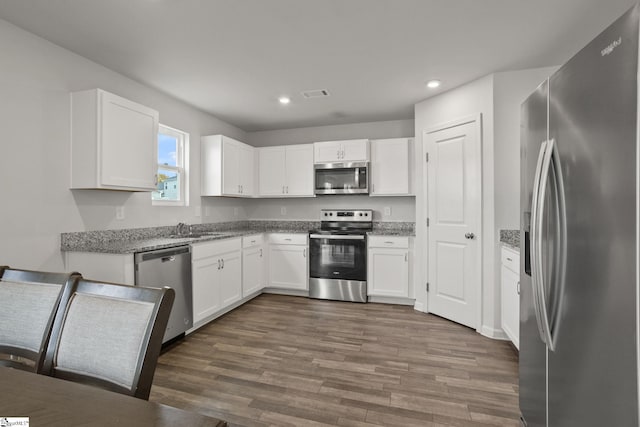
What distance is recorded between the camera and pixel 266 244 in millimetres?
4488

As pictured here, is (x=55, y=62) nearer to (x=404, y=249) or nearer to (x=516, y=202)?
(x=404, y=249)

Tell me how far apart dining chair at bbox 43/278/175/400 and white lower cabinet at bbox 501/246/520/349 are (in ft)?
8.11

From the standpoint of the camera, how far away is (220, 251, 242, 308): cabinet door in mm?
3486

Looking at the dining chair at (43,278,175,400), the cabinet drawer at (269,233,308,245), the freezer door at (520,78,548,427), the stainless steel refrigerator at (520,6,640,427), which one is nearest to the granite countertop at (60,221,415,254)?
the cabinet drawer at (269,233,308,245)

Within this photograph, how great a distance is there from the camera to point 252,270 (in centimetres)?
411

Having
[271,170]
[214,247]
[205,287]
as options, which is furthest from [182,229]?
[271,170]

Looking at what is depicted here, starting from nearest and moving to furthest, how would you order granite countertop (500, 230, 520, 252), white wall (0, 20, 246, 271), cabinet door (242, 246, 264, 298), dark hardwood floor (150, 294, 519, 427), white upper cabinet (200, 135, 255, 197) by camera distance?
dark hardwood floor (150, 294, 519, 427) < white wall (0, 20, 246, 271) < granite countertop (500, 230, 520, 252) < cabinet door (242, 246, 264, 298) < white upper cabinet (200, 135, 255, 197)

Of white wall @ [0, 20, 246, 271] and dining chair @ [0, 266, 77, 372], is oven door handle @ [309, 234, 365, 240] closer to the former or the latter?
white wall @ [0, 20, 246, 271]

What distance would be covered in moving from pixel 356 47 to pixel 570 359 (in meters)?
2.40

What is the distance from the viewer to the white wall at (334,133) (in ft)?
15.1

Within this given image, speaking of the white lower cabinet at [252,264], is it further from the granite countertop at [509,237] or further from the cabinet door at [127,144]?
the granite countertop at [509,237]

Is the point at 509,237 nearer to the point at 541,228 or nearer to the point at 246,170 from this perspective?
the point at 541,228

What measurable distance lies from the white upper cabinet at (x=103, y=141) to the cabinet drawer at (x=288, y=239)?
204 centimetres

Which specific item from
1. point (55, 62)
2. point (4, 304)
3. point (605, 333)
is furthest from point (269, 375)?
point (55, 62)
